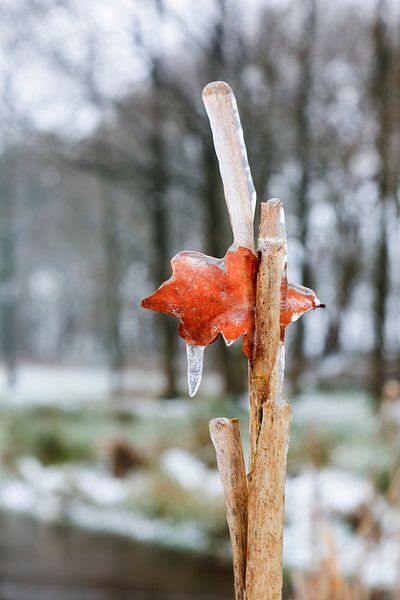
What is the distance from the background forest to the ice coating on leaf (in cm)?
248

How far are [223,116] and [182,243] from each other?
380 cm

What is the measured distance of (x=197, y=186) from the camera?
3.47 meters

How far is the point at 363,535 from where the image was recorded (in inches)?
27.9

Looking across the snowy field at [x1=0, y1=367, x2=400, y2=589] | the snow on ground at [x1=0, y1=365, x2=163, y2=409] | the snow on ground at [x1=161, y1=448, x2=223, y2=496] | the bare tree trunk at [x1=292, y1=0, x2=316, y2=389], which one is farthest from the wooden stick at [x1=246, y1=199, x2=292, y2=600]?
the snow on ground at [x1=0, y1=365, x2=163, y2=409]

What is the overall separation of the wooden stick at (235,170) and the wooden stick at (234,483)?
0.05 m

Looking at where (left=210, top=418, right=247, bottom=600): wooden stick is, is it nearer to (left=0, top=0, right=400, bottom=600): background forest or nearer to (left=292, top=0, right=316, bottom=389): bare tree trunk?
(left=0, top=0, right=400, bottom=600): background forest

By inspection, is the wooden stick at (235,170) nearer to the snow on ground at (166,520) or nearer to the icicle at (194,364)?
the icicle at (194,364)

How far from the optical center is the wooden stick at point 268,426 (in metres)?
0.18

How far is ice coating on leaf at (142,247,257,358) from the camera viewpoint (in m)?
0.19

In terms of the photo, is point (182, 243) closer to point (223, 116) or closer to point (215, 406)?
point (215, 406)

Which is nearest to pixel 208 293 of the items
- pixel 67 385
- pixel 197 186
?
pixel 197 186

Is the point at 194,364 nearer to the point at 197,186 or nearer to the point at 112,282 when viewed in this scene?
the point at 197,186

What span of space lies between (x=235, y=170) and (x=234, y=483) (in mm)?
89

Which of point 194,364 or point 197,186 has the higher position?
point 197,186
